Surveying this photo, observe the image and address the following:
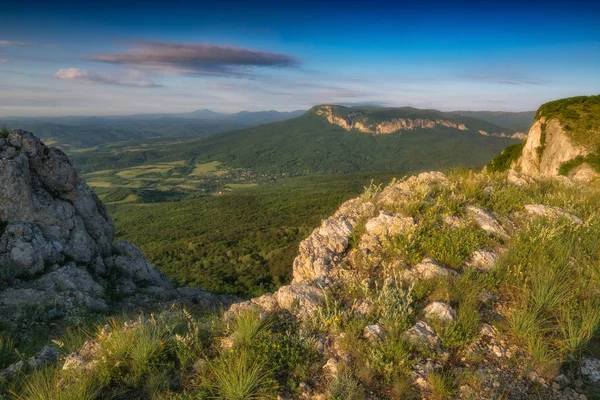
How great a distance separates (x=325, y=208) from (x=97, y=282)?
7501cm

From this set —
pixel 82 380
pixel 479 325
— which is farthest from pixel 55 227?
pixel 479 325

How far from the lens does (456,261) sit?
5230mm

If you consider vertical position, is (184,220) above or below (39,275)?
below

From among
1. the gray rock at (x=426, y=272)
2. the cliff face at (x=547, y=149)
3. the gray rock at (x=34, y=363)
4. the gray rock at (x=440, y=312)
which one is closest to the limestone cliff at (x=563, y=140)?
the cliff face at (x=547, y=149)

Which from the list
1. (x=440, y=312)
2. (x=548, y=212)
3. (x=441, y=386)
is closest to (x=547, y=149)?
(x=548, y=212)

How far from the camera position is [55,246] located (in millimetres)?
12211

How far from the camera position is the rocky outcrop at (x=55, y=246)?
1016cm

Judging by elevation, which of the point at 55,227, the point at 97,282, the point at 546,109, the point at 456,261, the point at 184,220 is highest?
the point at 546,109

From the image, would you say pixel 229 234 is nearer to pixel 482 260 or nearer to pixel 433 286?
pixel 482 260

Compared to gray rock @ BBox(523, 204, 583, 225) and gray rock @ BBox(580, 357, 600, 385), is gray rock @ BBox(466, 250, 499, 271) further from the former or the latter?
gray rock @ BBox(523, 204, 583, 225)

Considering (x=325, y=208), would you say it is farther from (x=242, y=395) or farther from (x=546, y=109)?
(x=242, y=395)

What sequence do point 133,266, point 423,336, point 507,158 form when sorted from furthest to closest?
1. point 507,158
2. point 133,266
3. point 423,336

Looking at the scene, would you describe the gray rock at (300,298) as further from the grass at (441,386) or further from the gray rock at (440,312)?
the grass at (441,386)

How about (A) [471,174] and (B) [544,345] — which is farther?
(A) [471,174]
